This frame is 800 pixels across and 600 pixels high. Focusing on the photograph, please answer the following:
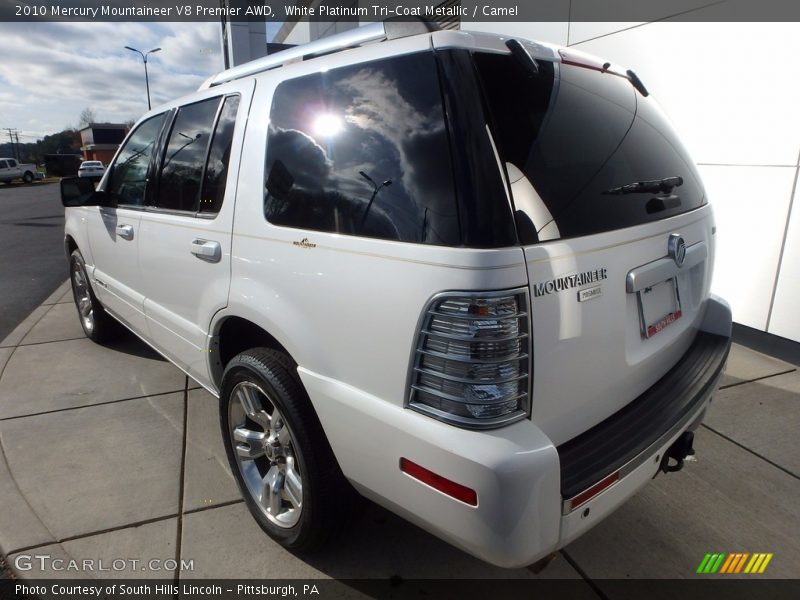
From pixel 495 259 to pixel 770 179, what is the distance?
415cm

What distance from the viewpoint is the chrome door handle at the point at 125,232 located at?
343 cm

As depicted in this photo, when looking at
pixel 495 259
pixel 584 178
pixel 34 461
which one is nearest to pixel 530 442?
pixel 495 259

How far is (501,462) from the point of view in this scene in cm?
151

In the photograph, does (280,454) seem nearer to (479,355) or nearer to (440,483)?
(440,483)

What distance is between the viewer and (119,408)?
3.84 metres

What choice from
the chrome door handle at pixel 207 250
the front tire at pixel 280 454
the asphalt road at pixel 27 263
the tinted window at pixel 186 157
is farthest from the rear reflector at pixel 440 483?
the asphalt road at pixel 27 263

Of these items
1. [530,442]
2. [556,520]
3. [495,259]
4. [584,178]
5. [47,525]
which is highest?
[584,178]

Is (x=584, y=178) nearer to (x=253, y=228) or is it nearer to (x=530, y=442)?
(x=530, y=442)

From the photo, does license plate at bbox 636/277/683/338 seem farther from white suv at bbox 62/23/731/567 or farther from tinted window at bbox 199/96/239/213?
tinted window at bbox 199/96/239/213

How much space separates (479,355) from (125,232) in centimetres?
280

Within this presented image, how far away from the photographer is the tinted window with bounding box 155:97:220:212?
2.74m

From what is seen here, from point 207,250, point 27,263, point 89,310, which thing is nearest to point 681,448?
point 207,250

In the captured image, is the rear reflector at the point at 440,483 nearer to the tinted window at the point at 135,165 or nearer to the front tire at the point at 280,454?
the front tire at the point at 280,454

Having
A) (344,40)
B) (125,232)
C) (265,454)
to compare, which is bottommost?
(265,454)
